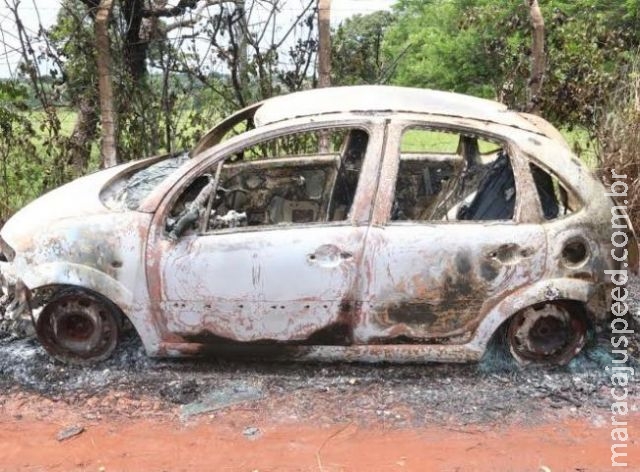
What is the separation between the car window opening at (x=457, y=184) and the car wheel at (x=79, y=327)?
193cm

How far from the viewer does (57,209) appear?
4.23 metres

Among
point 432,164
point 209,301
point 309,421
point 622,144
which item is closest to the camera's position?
point 309,421

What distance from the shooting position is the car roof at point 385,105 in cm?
414

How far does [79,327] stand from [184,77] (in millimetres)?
4284

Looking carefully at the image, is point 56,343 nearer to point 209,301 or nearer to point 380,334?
point 209,301

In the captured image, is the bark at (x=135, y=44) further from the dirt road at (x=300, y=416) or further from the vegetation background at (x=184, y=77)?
the dirt road at (x=300, y=416)

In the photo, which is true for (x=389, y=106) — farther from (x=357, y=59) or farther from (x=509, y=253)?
(x=357, y=59)

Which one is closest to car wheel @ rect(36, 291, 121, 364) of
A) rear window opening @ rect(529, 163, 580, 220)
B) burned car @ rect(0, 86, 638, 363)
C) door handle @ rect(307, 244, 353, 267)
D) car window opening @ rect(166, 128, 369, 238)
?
burned car @ rect(0, 86, 638, 363)

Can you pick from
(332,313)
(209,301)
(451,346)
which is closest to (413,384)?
(451,346)

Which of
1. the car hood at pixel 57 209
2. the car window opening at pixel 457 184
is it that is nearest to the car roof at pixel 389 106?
the car window opening at pixel 457 184

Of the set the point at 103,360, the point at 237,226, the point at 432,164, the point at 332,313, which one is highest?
the point at 432,164

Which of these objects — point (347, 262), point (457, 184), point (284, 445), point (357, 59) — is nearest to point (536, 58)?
point (357, 59)

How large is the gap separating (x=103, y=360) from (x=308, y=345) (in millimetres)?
1357

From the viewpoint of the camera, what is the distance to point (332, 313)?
13.0 ft
